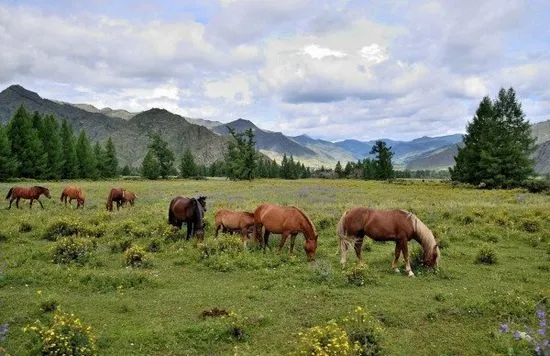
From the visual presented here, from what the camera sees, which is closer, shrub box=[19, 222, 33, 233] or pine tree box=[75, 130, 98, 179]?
shrub box=[19, 222, 33, 233]

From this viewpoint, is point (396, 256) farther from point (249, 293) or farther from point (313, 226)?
point (249, 293)

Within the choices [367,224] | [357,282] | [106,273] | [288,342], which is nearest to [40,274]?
[106,273]

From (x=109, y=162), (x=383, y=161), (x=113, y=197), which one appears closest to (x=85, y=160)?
(x=109, y=162)

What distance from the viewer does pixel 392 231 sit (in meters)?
16.2

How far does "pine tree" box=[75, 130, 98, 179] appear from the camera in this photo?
3728 inches

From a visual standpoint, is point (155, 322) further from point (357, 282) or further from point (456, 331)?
point (456, 331)

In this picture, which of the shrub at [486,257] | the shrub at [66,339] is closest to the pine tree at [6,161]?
the shrub at [66,339]

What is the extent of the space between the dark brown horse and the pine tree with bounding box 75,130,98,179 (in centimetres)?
8050

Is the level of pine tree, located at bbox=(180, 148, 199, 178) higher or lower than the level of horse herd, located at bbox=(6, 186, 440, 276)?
higher

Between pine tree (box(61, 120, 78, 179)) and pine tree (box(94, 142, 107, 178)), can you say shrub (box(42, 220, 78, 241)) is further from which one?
pine tree (box(94, 142, 107, 178))

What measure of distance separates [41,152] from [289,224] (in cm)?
7529

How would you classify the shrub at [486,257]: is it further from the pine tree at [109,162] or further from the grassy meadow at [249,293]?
the pine tree at [109,162]

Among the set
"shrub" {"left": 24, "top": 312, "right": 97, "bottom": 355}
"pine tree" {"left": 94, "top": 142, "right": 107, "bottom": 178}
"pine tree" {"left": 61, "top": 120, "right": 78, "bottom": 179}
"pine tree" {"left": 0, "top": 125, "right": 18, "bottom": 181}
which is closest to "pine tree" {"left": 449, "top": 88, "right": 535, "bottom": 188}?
"shrub" {"left": 24, "top": 312, "right": 97, "bottom": 355}

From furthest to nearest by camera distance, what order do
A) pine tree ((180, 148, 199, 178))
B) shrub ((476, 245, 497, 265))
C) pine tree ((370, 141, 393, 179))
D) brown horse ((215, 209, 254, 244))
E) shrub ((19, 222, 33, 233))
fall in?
1. pine tree ((180, 148, 199, 178))
2. pine tree ((370, 141, 393, 179))
3. shrub ((19, 222, 33, 233))
4. brown horse ((215, 209, 254, 244))
5. shrub ((476, 245, 497, 265))
